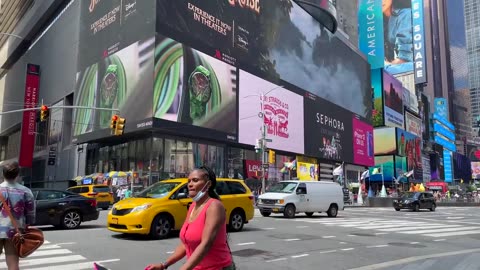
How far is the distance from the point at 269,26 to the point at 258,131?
14574mm

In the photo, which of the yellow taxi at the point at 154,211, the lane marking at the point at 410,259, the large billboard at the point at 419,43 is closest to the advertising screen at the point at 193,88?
the yellow taxi at the point at 154,211

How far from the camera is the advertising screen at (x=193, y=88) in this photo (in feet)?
138

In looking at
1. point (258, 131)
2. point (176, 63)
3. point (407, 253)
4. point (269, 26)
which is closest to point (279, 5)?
point (269, 26)

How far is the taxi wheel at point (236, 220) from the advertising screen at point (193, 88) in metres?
26.9

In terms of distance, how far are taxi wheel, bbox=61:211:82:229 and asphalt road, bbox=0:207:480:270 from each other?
0.43m

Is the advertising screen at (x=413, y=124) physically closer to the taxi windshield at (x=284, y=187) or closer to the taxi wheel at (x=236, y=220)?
the taxi windshield at (x=284, y=187)

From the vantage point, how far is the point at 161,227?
42.4ft

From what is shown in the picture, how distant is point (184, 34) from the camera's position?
44.8m

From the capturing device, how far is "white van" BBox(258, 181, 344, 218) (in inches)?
870

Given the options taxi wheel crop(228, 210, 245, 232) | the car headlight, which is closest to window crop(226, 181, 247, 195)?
taxi wheel crop(228, 210, 245, 232)

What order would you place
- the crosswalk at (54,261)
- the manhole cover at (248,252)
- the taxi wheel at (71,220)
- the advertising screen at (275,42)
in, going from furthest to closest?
the advertising screen at (275,42), the taxi wheel at (71,220), the manhole cover at (248,252), the crosswalk at (54,261)

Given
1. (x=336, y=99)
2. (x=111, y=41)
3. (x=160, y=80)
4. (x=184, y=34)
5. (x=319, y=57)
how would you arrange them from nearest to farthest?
(x=160, y=80), (x=184, y=34), (x=111, y=41), (x=319, y=57), (x=336, y=99)

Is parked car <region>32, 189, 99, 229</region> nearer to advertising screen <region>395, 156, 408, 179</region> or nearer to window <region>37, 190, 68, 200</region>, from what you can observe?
window <region>37, 190, 68, 200</region>

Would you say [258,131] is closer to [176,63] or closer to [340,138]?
[176,63]
